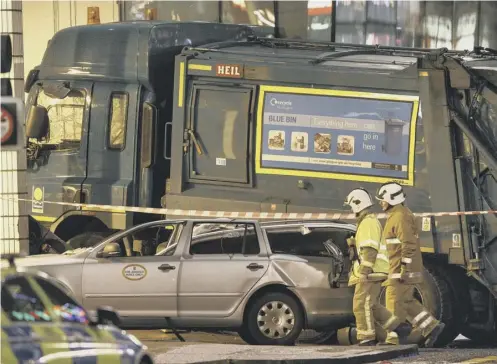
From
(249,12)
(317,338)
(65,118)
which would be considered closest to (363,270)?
(317,338)

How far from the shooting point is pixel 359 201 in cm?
1452

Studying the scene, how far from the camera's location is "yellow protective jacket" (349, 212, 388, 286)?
14.2 metres

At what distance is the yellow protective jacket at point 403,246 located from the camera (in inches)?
568

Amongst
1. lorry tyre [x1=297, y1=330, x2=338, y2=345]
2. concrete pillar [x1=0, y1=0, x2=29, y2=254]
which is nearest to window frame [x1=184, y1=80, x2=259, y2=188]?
lorry tyre [x1=297, y1=330, x2=338, y2=345]

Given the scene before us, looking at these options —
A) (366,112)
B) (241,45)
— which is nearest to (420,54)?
(366,112)

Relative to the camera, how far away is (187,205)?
1703 cm

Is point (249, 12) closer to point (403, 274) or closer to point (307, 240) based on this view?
point (307, 240)

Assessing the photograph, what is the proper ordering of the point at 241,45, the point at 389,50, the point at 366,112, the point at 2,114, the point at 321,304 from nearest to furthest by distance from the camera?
the point at 2,114, the point at 321,304, the point at 366,112, the point at 389,50, the point at 241,45

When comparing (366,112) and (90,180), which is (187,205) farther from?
(366,112)

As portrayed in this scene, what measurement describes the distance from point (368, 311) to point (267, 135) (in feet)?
9.85

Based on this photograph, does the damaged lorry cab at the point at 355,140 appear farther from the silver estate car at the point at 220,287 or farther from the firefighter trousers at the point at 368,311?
the silver estate car at the point at 220,287

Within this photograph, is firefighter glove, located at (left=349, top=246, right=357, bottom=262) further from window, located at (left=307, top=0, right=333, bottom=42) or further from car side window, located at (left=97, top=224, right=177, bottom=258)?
window, located at (left=307, top=0, right=333, bottom=42)

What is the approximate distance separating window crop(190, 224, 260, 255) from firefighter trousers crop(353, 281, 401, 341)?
1.25m

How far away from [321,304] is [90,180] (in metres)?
4.37
